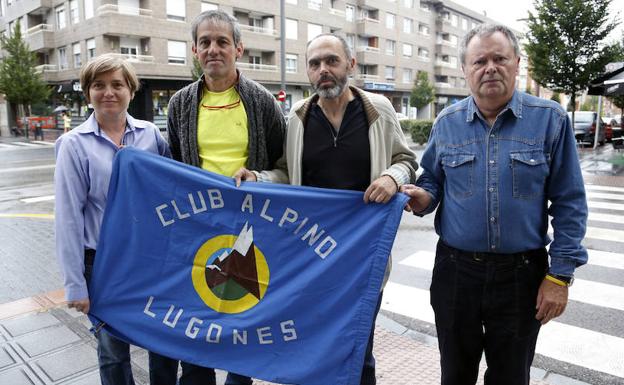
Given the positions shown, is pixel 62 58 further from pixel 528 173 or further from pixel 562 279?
pixel 562 279

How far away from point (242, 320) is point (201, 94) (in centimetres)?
133

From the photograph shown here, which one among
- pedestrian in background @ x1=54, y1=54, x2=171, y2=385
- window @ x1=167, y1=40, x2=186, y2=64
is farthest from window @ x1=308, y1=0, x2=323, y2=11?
pedestrian in background @ x1=54, y1=54, x2=171, y2=385

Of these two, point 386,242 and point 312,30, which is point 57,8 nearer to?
point 312,30

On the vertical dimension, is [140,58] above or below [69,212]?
above

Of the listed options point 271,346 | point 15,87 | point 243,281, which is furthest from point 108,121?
point 15,87

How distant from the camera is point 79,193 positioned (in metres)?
2.50

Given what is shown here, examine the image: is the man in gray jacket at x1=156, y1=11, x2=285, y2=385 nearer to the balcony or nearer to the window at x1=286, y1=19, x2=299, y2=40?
the window at x1=286, y1=19, x2=299, y2=40

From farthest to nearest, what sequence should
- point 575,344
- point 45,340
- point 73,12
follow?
point 73,12, point 575,344, point 45,340

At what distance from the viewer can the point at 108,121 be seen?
2.66 metres

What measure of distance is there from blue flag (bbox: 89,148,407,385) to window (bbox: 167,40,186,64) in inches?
1276

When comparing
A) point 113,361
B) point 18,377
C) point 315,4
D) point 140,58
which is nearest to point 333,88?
point 113,361

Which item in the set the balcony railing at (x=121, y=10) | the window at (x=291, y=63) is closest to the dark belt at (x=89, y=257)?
the balcony railing at (x=121, y=10)

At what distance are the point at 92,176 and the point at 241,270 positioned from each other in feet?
3.07

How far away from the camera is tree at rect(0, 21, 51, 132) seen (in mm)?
31502
